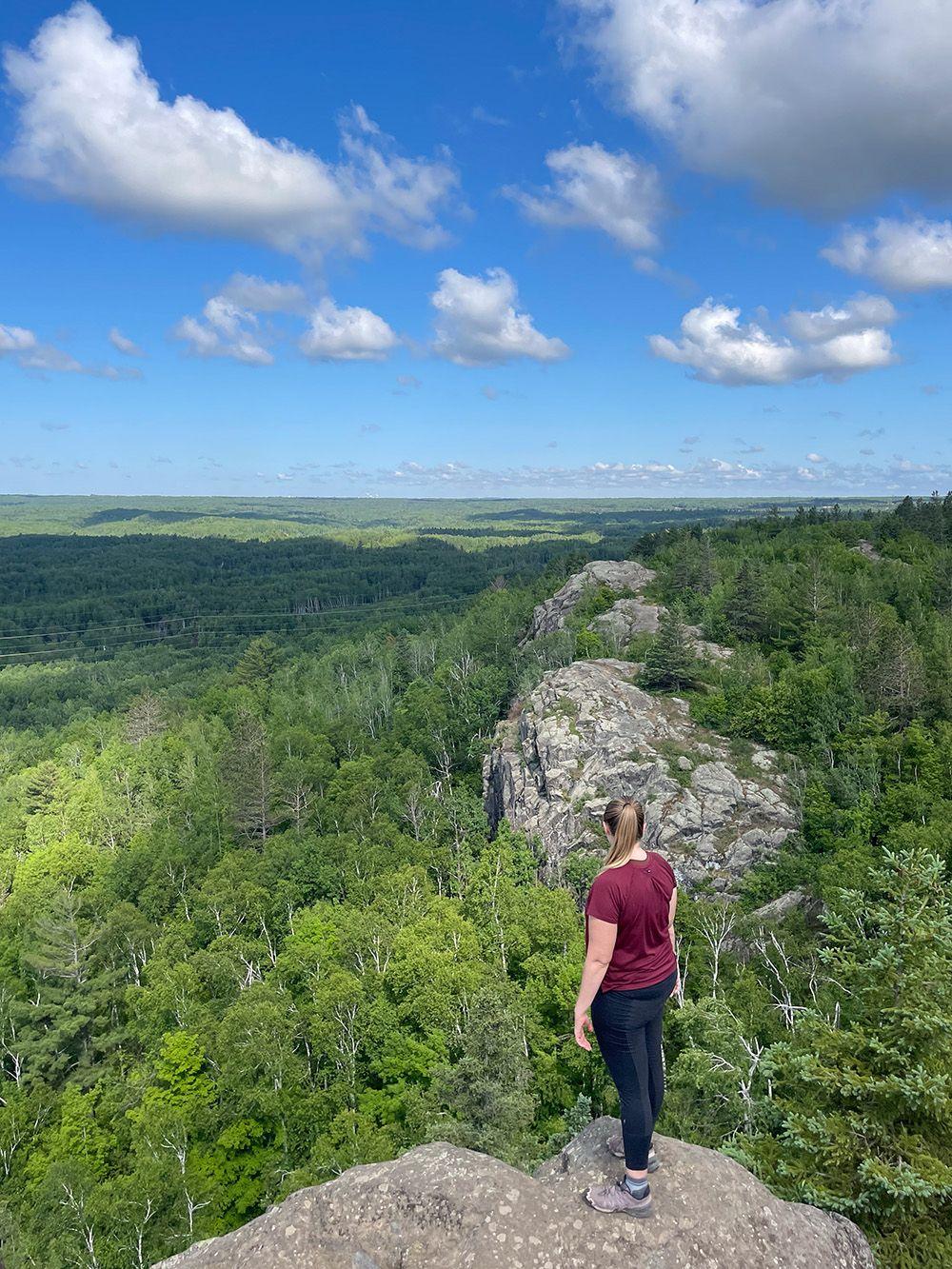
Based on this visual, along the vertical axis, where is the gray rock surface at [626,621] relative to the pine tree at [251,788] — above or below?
above

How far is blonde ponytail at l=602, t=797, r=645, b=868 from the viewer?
6.31m

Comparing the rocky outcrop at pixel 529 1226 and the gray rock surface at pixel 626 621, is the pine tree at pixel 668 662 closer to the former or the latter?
the gray rock surface at pixel 626 621

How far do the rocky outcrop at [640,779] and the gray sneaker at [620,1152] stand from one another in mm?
35557

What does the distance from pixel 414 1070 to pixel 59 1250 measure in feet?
55.1

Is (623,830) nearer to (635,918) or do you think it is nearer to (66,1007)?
(635,918)

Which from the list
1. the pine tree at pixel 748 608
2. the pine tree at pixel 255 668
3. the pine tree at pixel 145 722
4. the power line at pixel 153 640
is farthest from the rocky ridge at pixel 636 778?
the power line at pixel 153 640

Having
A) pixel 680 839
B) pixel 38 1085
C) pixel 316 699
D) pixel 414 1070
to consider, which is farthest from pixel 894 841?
pixel 316 699

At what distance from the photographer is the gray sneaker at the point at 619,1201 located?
6.31 metres

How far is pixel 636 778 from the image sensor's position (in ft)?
160

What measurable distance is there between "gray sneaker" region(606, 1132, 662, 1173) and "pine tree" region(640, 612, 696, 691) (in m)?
53.9

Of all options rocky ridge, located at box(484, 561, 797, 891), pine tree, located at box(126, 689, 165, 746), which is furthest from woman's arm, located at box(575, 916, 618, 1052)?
pine tree, located at box(126, 689, 165, 746)

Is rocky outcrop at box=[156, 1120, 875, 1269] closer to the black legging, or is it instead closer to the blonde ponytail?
the black legging

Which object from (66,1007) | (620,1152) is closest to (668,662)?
(66,1007)

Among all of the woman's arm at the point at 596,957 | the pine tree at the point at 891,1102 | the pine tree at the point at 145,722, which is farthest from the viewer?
the pine tree at the point at 145,722
